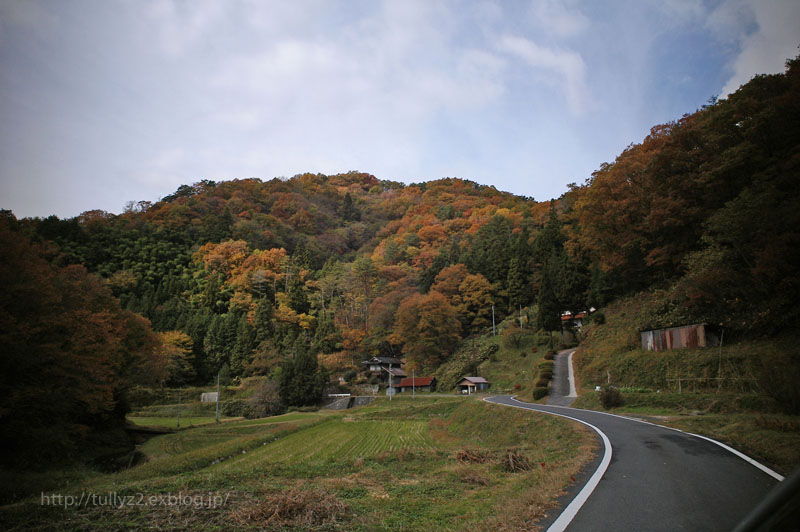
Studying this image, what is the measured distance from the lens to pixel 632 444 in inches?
366

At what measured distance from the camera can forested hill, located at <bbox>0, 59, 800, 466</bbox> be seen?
653 inches

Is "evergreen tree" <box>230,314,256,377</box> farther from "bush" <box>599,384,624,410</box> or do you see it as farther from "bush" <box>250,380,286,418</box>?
"bush" <box>599,384,624,410</box>

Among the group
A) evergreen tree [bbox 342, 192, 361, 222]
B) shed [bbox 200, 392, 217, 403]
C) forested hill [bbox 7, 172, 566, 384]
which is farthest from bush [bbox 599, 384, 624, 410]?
evergreen tree [bbox 342, 192, 361, 222]

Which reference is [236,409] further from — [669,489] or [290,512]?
[669,489]

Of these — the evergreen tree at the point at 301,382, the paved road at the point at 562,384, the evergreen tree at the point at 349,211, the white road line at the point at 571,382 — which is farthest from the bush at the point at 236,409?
the evergreen tree at the point at 349,211

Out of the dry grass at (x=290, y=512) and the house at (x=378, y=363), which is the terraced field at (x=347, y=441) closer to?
the dry grass at (x=290, y=512)

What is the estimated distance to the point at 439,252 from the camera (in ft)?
223

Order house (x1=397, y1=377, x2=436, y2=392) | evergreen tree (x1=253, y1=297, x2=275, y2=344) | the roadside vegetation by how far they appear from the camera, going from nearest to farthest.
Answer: the roadside vegetation → house (x1=397, y1=377, x2=436, y2=392) → evergreen tree (x1=253, y1=297, x2=275, y2=344)

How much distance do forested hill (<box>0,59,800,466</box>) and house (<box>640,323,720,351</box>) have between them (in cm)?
76

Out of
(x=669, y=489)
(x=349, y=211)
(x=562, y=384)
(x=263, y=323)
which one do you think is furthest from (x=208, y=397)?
(x=349, y=211)

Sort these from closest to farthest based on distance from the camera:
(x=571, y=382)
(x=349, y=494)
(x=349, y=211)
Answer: (x=349, y=494) → (x=571, y=382) → (x=349, y=211)

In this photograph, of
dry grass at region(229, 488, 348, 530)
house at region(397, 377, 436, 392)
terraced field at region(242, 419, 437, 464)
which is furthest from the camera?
house at region(397, 377, 436, 392)

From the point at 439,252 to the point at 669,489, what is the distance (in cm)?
6242

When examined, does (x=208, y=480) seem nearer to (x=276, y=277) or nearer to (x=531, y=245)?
(x=531, y=245)
